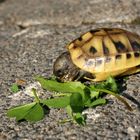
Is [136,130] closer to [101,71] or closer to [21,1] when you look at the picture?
[101,71]

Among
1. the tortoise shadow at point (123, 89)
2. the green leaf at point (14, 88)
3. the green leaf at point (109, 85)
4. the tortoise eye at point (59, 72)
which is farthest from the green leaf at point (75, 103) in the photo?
the green leaf at point (14, 88)

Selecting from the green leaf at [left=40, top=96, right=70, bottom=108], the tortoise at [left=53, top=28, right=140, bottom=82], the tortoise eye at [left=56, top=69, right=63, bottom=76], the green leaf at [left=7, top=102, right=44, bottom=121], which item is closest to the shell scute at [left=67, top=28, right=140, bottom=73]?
the tortoise at [left=53, top=28, right=140, bottom=82]

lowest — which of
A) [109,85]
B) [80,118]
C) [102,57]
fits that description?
[80,118]

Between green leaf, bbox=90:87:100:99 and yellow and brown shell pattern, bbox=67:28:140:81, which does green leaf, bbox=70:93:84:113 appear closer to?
green leaf, bbox=90:87:100:99

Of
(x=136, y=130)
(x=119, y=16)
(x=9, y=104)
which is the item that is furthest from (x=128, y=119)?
(x=119, y=16)

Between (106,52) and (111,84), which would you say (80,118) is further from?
(106,52)

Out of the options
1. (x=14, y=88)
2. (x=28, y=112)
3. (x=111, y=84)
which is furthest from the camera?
(x=14, y=88)

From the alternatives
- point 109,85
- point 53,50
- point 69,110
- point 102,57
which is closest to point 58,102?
point 69,110
